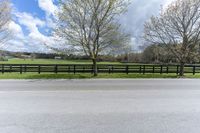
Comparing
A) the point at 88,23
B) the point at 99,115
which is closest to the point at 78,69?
the point at 88,23

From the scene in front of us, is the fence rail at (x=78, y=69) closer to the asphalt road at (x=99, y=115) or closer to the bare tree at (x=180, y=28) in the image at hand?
the bare tree at (x=180, y=28)

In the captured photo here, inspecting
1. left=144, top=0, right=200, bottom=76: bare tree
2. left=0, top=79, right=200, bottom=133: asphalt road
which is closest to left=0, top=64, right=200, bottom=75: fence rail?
left=144, top=0, right=200, bottom=76: bare tree

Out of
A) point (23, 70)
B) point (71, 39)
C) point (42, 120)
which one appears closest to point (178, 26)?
point (71, 39)

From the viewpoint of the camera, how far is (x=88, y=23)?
2216 cm

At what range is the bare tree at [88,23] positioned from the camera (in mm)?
21859

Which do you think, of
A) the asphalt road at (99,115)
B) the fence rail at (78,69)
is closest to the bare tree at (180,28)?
the fence rail at (78,69)

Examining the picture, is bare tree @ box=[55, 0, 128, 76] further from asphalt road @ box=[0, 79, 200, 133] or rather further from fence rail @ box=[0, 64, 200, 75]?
asphalt road @ box=[0, 79, 200, 133]

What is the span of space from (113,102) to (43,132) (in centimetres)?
382

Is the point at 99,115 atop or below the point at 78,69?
below

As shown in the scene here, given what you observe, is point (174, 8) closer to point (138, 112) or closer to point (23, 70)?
point (23, 70)

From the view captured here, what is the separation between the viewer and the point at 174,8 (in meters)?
24.9

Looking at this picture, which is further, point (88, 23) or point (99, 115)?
point (88, 23)

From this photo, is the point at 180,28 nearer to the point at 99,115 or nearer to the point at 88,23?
the point at 88,23

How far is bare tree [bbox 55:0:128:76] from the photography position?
21.9 m
